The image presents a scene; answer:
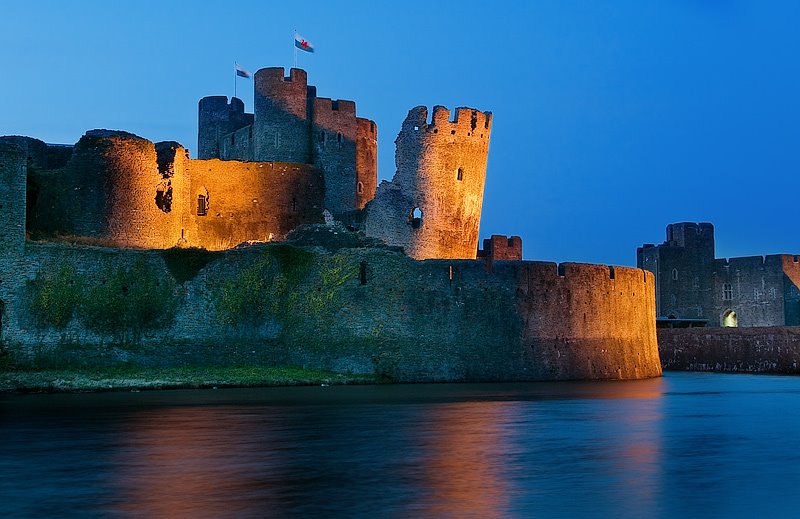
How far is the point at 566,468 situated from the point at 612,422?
6.72 metres

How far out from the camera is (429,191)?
44.0 m

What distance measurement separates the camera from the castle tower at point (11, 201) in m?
31.8

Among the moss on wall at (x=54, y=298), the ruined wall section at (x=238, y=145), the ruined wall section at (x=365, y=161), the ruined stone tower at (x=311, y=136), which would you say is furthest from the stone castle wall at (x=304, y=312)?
the ruined wall section at (x=238, y=145)

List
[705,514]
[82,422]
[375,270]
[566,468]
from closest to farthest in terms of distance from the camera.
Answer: [705,514], [566,468], [82,422], [375,270]

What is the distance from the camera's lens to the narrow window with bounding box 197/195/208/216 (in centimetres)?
4438

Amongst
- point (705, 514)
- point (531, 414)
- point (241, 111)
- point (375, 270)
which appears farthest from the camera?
point (241, 111)

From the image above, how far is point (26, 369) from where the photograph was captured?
103ft

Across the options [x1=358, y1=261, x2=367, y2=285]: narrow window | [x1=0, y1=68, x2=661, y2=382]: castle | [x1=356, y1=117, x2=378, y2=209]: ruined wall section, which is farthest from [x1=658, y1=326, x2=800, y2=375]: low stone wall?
[x1=358, y1=261, x2=367, y2=285]: narrow window

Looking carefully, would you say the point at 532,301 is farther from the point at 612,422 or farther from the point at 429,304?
the point at 612,422

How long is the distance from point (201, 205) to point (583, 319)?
1589 centimetres

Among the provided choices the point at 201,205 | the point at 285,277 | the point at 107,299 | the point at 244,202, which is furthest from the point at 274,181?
the point at 107,299

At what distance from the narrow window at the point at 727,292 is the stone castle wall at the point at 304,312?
112ft

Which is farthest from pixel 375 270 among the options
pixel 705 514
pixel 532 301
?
pixel 705 514

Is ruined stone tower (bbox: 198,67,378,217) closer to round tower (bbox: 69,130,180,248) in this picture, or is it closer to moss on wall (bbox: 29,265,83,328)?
round tower (bbox: 69,130,180,248)
